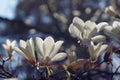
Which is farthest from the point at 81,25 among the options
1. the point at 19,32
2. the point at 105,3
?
the point at 105,3

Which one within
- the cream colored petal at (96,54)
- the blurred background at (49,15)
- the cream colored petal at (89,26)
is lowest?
the cream colored petal at (96,54)

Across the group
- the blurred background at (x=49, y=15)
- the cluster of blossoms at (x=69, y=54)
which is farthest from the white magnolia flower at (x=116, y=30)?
the blurred background at (x=49, y=15)

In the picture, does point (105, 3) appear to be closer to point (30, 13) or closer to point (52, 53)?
point (30, 13)

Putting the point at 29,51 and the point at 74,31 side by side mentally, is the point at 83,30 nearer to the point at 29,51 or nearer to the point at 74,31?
→ the point at 74,31

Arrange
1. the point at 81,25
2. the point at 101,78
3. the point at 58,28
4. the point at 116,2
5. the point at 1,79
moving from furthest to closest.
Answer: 1. the point at 116,2
2. the point at 58,28
3. the point at 101,78
4. the point at 81,25
5. the point at 1,79

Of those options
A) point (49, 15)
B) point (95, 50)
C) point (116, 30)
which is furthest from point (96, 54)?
point (49, 15)

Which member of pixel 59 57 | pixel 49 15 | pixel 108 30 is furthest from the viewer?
pixel 49 15

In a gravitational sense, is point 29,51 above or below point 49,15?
below

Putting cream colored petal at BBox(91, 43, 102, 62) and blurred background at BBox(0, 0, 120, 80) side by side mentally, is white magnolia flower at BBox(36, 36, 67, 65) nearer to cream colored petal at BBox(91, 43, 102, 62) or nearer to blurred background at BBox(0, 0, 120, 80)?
cream colored petal at BBox(91, 43, 102, 62)

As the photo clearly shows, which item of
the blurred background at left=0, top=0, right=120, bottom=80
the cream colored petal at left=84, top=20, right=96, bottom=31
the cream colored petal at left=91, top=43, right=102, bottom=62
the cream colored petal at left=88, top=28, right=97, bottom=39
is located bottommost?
the cream colored petal at left=91, top=43, right=102, bottom=62

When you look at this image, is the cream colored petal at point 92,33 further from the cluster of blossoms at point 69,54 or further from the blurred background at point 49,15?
the blurred background at point 49,15

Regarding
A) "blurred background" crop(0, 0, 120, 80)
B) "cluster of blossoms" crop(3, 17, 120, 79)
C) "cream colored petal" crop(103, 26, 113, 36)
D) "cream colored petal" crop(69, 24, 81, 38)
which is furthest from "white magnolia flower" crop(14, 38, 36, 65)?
"blurred background" crop(0, 0, 120, 80)
